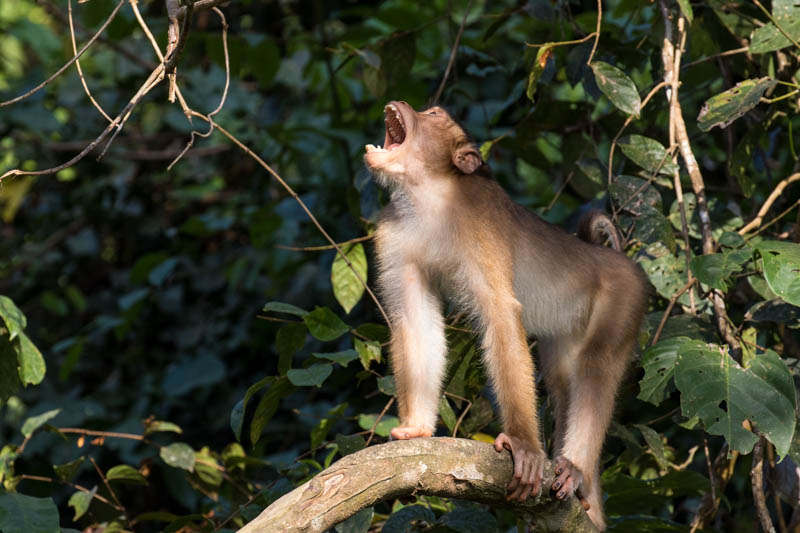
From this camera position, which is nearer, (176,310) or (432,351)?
(432,351)

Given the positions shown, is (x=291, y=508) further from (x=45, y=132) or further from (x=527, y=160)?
(x=45, y=132)

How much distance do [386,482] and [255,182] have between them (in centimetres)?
500

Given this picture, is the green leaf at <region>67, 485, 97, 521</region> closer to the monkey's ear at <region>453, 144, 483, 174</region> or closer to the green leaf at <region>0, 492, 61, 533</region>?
the green leaf at <region>0, 492, 61, 533</region>

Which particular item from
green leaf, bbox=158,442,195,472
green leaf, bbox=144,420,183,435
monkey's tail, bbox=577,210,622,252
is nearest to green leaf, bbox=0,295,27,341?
green leaf, bbox=144,420,183,435

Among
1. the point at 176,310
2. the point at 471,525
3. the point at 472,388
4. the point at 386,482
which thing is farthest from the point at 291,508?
the point at 176,310

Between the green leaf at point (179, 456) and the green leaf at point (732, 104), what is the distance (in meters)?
2.69

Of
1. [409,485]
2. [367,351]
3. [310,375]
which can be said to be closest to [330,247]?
[367,351]

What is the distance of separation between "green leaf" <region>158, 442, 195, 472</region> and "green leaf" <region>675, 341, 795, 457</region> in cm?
237

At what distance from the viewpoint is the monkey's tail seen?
3943mm

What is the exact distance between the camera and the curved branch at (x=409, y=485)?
2230 millimetres

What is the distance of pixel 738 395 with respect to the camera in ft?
9.78

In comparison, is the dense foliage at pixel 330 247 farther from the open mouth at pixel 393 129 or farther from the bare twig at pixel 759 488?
the open mouth at pixel 393 129

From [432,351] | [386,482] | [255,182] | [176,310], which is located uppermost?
[386,482]

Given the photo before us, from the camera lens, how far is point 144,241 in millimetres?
7449
